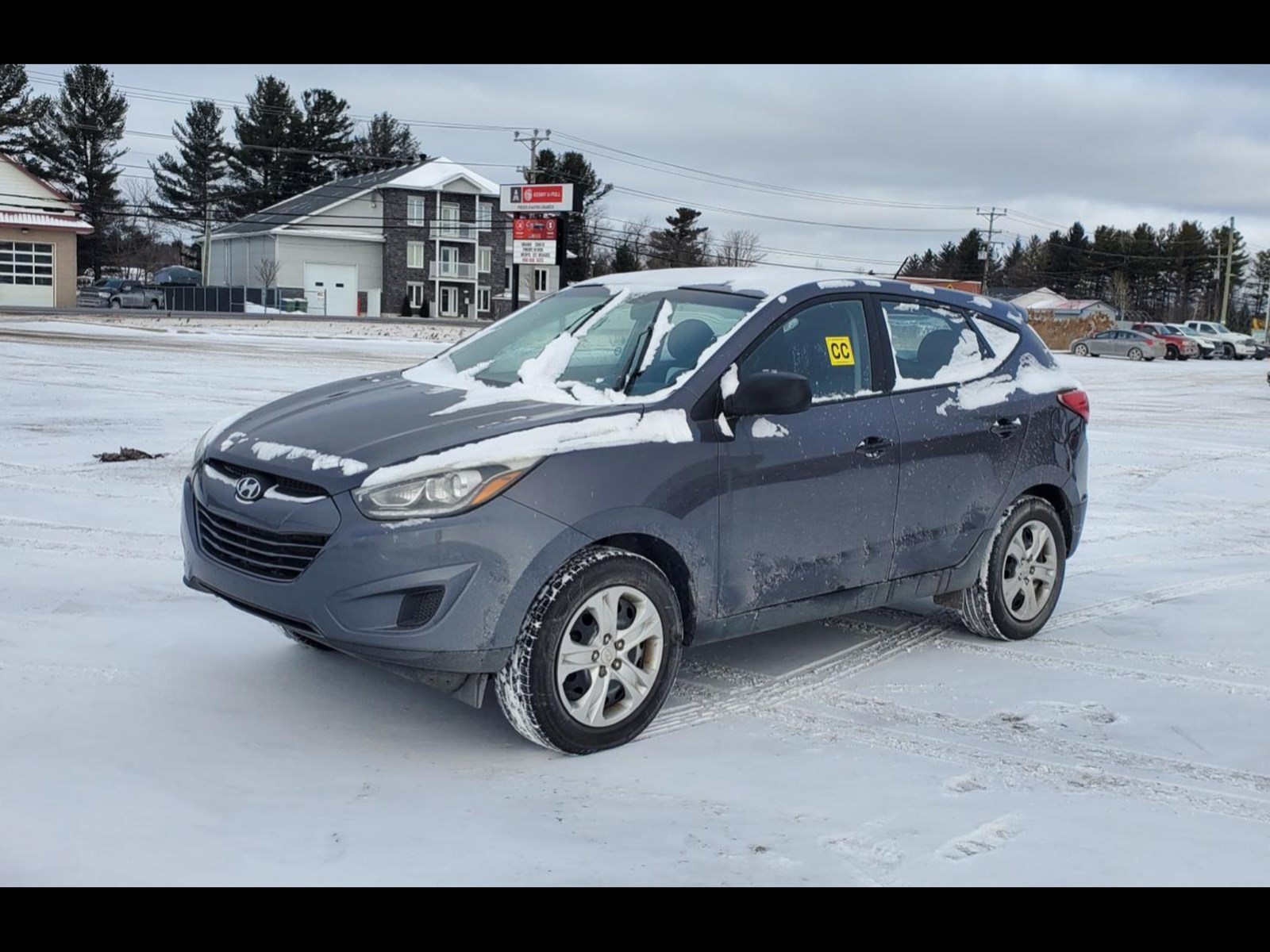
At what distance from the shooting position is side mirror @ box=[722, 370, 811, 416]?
190 inches

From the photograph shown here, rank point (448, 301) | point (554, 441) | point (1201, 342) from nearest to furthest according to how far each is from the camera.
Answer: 1. point (554, 441)
2. point (1201, 342)
3. point (448, 301)

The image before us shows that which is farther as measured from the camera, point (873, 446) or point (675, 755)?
point (873, 446)

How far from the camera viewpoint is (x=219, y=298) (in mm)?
66250

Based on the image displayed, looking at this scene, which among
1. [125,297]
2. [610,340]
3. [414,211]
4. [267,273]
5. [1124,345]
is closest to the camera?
[610,340]

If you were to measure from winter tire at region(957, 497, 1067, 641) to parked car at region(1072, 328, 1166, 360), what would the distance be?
44.6 meters

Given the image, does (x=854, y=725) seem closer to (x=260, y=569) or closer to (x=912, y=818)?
(x=912, y=818)

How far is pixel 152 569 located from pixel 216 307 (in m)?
62.8

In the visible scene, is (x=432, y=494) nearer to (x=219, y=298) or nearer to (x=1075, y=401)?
(x=1075, y=401)

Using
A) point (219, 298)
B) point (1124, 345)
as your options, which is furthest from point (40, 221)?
point (1124, 345)

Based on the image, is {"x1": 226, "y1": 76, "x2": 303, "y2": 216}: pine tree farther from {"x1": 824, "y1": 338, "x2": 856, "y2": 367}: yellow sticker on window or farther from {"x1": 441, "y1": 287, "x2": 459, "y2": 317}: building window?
{"x1": 824, "y1": 338, "x2": 856, "y2": 367}: yellow sticker on window

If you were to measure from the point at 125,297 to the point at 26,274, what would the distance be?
436 cm

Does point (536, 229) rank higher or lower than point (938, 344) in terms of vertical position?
higher

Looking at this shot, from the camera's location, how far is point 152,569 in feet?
22.6

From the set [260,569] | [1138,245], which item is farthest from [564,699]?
[1138,245]
